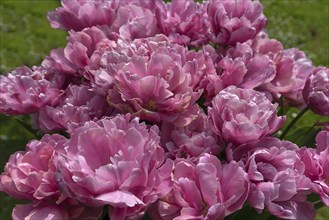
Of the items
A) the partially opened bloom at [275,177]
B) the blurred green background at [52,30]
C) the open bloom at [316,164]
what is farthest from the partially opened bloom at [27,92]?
the blurred green background at [52,30]

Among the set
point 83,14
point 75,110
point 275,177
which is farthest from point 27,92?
point 275,177

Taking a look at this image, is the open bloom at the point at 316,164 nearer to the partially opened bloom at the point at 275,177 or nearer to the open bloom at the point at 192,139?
the partially opened bloom at the point at 275,177

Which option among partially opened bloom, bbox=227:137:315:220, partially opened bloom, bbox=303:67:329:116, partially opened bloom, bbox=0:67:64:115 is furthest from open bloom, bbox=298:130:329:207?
partially opened bloom, bbox=0:67:64:115

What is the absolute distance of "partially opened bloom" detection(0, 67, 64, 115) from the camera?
5.89ft

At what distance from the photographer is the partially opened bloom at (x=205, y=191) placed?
1.39m

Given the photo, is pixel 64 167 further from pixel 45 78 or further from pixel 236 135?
pixel 45 78

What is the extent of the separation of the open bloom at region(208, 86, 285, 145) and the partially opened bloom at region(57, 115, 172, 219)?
18 centimetres

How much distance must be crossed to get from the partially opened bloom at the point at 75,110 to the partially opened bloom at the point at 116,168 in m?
0.23

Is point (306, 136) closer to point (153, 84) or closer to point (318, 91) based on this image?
point (318, 91)

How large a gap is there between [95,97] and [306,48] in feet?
14.1

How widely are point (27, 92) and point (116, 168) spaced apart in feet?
1.89

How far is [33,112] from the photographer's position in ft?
6.12

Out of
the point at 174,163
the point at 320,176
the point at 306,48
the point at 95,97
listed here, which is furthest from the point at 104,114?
the point at 306,48

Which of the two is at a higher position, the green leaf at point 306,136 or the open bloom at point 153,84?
the open bloom at point 153,84
